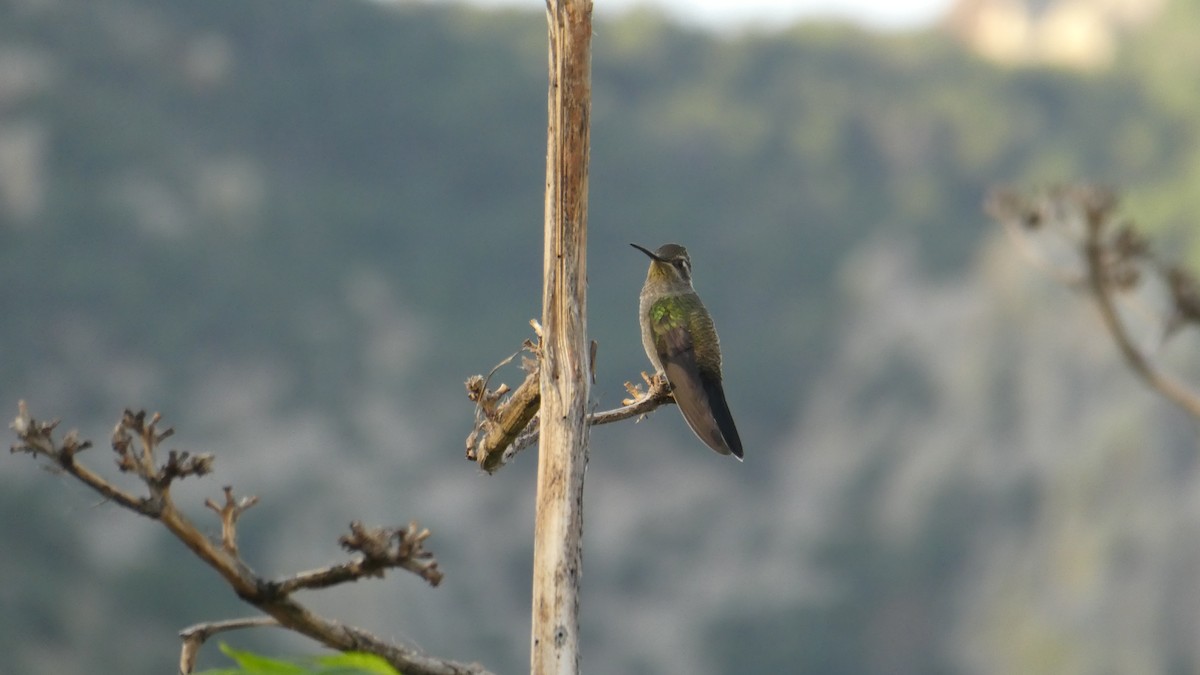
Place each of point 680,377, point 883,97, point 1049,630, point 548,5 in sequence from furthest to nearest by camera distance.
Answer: point 883,97, point 1049,630, point 680,377, point 548,5

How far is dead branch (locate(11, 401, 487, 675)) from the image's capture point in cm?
287

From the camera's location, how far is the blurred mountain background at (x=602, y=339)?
219 ft

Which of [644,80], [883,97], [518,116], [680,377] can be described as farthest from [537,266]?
[680,377]

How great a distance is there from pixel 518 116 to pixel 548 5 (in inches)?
3527

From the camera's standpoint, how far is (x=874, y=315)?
87375 millimetres

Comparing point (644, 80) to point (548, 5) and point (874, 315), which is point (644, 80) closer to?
point (874, 315)

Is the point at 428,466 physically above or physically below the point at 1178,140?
below

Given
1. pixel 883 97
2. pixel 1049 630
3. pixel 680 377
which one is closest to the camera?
pixel 680 377

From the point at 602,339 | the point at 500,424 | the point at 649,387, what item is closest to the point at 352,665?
the point at 500,424

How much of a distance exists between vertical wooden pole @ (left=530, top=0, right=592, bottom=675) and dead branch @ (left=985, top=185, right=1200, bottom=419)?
27.0 feet

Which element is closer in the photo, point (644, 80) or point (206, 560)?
point (206, 560)

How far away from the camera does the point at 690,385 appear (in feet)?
16.1

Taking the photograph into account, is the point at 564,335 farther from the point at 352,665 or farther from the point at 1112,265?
the point at 1112,265

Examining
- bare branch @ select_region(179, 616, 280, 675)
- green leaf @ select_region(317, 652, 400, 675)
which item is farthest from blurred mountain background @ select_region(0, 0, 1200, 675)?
green leaf @ select_region(317, 652, 400, 675)
